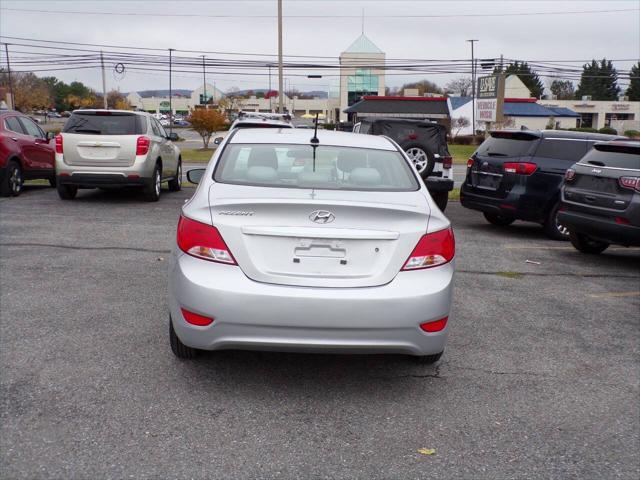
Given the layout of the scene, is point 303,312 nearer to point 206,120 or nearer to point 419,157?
point 419,157

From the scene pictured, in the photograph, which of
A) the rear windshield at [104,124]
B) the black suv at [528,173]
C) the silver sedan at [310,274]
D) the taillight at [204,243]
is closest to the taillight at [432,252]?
the silver sedan at [310,274]

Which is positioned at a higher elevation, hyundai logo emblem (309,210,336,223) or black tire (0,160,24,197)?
hyundai logo emblem (309,210,336,223)

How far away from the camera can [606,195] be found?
8.23m

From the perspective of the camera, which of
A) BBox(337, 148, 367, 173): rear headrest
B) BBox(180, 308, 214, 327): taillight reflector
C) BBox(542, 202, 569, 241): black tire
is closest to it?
BBox(180, 308, 214, 327): taillight reflector

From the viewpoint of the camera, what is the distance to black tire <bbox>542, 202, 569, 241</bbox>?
1045 cm

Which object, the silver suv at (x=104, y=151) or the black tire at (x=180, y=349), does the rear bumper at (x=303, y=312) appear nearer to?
the black tire at (x=180, y=349)

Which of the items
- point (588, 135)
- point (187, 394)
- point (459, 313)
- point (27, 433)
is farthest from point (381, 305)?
point (588, 135)

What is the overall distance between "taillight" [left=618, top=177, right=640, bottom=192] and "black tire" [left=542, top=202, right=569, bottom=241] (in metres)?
2.37

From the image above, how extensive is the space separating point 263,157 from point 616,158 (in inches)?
210

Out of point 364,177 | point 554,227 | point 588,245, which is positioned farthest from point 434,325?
point 554,227

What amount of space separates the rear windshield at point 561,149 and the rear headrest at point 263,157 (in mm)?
6790

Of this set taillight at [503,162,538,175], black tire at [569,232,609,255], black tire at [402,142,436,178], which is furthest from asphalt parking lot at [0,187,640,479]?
black tire at [402,142,436,178]

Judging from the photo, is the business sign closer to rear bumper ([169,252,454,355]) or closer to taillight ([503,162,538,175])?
taillight ([503,162,538,175])

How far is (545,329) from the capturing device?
229 inches
